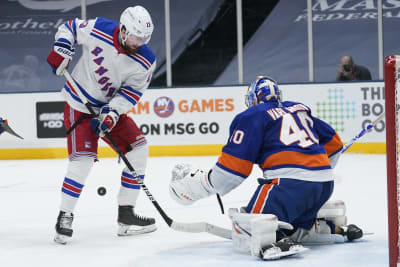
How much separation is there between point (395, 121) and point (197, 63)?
314 inches

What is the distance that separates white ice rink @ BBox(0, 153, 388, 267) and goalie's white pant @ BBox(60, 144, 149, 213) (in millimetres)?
174

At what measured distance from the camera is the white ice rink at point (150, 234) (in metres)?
2.53

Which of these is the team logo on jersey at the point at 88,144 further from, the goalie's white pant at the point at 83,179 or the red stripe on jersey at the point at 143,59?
the red stripe on jersey at the point at 143,59

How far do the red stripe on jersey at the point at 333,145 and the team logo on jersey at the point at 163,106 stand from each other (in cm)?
460

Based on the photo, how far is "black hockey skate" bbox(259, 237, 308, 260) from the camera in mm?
2408

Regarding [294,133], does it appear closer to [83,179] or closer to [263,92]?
[263,92]

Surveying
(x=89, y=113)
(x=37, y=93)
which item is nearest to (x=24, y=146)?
(x=37, y=93)

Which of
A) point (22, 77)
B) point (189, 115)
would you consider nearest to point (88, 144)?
point (189, 115)

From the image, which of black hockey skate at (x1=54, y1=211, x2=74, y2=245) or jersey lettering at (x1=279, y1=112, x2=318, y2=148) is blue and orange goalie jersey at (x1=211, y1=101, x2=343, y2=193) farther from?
black hockey skate at (x1=54, y1=211, x2=74, y2=245)

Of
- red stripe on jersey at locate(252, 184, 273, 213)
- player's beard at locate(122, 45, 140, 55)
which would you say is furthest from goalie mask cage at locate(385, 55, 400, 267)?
player's beard at locate(122, 45, 140, 55)

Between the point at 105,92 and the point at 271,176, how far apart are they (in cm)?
99

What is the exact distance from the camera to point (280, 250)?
2.43 meters

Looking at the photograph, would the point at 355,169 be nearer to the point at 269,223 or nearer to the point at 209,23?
the point at 269,223

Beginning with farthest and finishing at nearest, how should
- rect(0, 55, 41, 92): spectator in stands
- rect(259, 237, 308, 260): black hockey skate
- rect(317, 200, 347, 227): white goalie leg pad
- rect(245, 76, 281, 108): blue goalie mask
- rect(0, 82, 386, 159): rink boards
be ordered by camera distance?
rect(0, 55, 41, 92): spectator in stands, rect(0, 82, 386, 159): rink boards, rect(317, 200, 347, 227): white goalie leg pad, rect(245, 76, 281, 108): blue goalie mask, rect(259, 237, 308, 260): black hockey skate
